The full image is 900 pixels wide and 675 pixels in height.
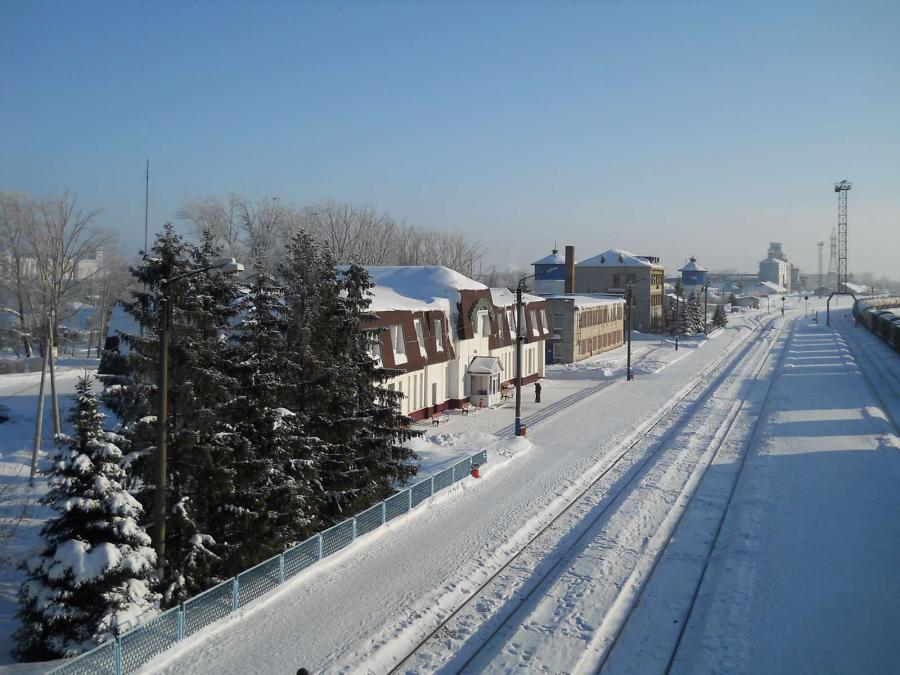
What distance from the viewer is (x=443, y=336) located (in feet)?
113

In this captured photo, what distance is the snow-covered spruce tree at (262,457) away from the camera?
50.0 feet

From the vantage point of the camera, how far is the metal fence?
10.4 metres

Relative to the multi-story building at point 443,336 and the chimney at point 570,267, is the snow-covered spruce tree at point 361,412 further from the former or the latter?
the chimney at point 570,267

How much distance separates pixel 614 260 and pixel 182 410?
8154 centimetres

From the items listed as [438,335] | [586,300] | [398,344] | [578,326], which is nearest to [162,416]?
[398,344]

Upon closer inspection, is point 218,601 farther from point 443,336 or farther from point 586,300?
point 586,300

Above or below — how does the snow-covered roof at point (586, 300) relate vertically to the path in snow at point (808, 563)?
above

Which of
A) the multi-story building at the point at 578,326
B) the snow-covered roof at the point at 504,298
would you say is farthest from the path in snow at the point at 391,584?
the multi-story building at the point at 578,326

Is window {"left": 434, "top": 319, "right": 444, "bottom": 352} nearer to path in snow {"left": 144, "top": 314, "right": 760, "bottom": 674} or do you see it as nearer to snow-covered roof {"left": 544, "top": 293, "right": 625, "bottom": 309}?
path in snow {"left": 144, "top": 314, "right": 760, "bottom": 674}

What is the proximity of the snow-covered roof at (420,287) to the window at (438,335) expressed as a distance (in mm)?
796

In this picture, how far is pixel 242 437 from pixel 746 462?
61.9 feet

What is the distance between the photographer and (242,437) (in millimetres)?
15406

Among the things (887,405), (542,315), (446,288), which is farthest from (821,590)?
(542,315)

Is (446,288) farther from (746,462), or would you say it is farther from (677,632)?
(677,632)
